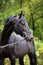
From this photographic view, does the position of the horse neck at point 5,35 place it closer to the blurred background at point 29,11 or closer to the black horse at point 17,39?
the black horse at point 17,39

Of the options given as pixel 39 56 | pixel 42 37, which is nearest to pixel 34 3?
pixel 42 37

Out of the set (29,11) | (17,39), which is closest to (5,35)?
(17,39)

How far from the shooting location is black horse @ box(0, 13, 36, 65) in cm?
595

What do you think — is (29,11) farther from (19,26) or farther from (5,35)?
(19,26)

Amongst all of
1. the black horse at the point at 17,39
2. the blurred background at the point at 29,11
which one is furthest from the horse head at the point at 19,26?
the blurred background at the point at 29,11

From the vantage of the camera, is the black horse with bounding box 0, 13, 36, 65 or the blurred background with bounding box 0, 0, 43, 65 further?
the blurred background with bounding box 0, 0, 43, 65

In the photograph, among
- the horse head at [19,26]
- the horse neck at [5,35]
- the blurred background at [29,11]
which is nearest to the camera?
the horse head at [19,26]

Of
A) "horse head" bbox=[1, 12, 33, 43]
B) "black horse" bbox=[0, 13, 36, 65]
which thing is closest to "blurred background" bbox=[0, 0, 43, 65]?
"black horse" bbox=[0, 13, 36, 65]

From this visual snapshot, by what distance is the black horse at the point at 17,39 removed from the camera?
5945mm

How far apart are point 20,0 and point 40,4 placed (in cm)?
157

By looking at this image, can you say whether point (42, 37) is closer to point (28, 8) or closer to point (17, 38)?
point (28, 8)

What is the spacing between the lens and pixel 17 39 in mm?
6953

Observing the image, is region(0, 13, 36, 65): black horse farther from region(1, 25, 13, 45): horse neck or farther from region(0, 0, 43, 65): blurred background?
region(0, 0, 43, 65): blurred background

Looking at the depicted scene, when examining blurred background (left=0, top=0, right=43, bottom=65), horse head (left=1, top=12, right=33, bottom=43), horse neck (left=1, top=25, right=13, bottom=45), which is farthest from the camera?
blurred background (left=0, top=0, right=43, bottom=65)
